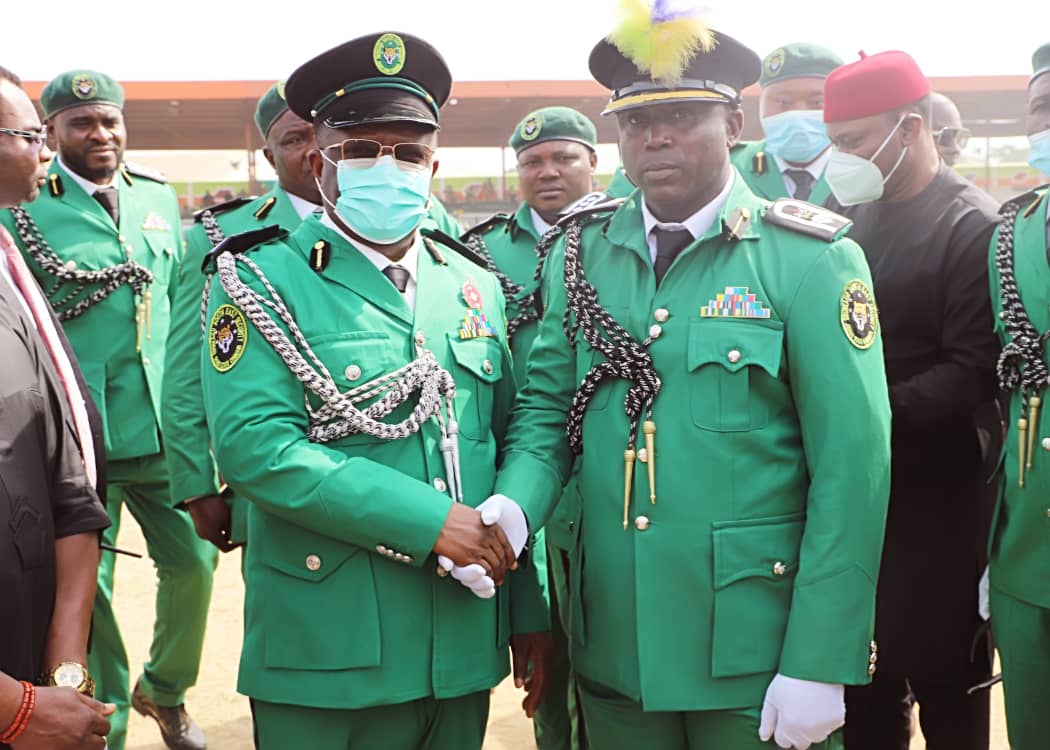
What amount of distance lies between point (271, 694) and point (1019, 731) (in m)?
1.99

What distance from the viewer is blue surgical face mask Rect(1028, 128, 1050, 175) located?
3.24 m

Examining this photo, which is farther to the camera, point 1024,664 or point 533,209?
point 533,209

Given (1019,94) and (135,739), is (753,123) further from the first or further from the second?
(135,739)

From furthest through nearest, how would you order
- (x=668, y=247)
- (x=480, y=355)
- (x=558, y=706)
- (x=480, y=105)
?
(x=480, y=105)
(x=558, y=706)
(x=480, y=355)
(x=668, y=247)

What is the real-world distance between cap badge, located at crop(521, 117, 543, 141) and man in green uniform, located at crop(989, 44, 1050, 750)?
2.39 meters

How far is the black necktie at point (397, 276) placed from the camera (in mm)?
2598

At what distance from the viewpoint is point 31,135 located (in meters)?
2.33

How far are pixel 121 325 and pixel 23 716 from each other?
2.78m

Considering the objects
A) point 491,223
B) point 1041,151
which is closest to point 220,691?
point 491,223

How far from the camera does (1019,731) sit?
2.90 meters

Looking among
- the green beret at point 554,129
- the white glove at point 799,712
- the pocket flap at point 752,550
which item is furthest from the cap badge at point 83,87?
the white glove at point 799,712

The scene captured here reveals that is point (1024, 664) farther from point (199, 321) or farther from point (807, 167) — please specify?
point (199, 321)

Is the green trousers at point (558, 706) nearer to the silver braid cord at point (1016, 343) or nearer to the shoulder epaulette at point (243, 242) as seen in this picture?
the silver braid cord at point (1016, 343)

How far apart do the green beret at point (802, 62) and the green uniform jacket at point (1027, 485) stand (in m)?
2.01
